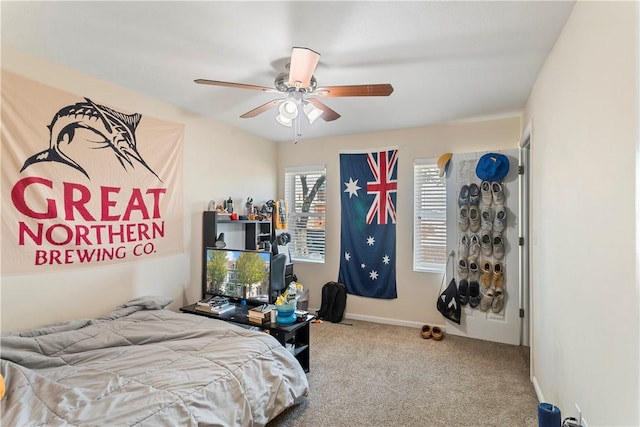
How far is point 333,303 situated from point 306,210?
136 cm

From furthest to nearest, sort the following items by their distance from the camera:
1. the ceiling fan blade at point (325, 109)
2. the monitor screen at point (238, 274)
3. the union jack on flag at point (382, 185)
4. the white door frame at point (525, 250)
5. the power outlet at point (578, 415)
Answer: the union jack on flag at point (382, 185) < the white door frame at point (525, 250) < the monitor screen at point (238, 274) < the ceiling fan blade at point (325, 109) < the power outlet at point (578, 415)

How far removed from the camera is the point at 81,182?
2.43 meters

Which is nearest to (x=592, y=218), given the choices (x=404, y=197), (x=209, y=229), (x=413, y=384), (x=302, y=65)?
(x=302, y=65)

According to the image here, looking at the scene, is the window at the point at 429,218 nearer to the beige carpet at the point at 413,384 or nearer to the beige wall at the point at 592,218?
the beige carpet at the point at 413,384

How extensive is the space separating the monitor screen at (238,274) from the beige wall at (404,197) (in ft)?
5.49

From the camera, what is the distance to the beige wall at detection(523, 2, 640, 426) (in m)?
1.08

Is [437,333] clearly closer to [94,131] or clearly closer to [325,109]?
[325,109]

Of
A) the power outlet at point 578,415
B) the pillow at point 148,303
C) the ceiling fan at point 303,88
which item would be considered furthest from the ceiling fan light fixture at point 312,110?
the power outlet at point 578,415

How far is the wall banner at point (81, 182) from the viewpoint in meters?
2.09

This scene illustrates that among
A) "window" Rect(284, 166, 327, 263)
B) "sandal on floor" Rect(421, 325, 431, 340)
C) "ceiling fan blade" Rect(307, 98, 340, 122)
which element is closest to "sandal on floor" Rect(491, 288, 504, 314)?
"sandal on floor" Rect(421, 325, 431, 340)

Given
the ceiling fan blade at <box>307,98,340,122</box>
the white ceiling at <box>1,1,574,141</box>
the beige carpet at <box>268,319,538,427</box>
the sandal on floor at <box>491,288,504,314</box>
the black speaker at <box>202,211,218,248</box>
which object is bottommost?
the beige carpet at <box>268,319,538,427</box>

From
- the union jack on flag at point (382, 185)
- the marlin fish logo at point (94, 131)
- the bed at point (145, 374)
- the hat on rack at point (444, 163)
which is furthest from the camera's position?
the union jack on flag at point (382, 185)

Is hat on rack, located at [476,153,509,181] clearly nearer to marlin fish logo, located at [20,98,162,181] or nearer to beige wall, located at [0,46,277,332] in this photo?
beige wall, located at [0,46,277,332]

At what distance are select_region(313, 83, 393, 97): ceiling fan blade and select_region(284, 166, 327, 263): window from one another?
7.59 ft
